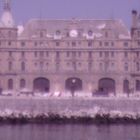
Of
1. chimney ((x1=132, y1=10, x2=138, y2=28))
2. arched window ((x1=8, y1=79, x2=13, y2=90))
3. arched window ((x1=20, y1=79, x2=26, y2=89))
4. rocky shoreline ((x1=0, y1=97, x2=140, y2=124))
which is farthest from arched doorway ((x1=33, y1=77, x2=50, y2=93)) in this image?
rocky shoreline ((x1=0, y1=97, x2=140, y2=124))

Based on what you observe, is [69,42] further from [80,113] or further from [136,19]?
[80,113]

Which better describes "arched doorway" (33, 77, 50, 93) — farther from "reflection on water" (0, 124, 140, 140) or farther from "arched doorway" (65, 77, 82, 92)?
"reflection on water" (0, 124, 140, 140)

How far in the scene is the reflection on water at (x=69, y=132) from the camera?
62.0 metres

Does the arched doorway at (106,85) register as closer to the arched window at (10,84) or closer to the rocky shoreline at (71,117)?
the arched window at (10,84)

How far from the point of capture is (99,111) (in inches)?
3017

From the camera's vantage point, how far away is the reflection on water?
61969 mm

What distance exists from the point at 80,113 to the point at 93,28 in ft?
109

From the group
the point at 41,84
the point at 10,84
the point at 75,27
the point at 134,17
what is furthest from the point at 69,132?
the point at 134,17

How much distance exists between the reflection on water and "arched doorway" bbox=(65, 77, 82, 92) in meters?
36.3

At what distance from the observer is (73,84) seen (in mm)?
107625

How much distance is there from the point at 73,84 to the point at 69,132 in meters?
42.1

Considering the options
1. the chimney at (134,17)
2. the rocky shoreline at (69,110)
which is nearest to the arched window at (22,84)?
the chimney at (134,17)

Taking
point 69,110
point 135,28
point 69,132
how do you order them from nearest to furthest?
point 69,132
point 69,110
point 135,28

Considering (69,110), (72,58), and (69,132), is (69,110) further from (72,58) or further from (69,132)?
(72,58)
